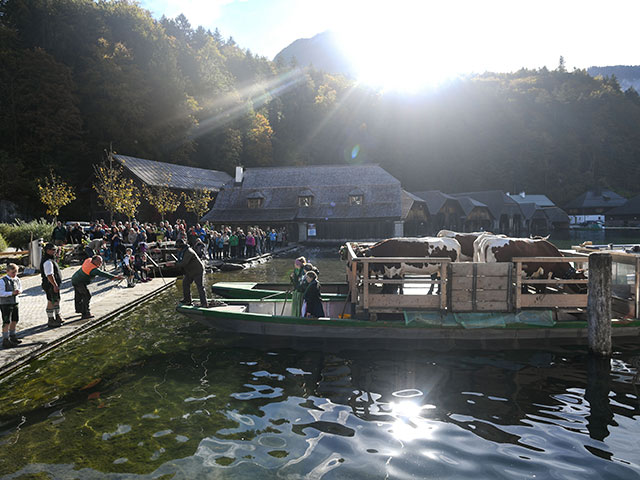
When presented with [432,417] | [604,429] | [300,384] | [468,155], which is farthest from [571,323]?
[468,155]

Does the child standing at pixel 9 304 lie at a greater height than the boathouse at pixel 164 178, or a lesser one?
lesser

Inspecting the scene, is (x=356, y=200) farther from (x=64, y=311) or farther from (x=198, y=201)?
(x=64, y=311)

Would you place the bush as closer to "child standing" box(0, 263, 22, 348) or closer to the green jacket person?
the green jacket person

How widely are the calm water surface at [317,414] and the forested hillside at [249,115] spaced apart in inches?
1923

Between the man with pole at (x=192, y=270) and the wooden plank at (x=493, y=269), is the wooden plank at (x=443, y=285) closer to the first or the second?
the wooden plank at (x=493, y=269)

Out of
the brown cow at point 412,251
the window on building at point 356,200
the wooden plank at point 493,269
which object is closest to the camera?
the wooden plank at point 493,269

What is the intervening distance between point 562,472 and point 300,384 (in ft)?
15.8

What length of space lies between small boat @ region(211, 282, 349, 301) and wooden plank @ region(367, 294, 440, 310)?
240cm

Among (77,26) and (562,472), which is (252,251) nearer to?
(562,472)

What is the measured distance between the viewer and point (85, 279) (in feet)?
39.7

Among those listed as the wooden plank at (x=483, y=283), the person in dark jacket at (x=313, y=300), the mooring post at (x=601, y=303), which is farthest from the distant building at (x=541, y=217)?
the person in dark jacket at (x=313, y=300)

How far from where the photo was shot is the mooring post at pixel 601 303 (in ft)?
32.1

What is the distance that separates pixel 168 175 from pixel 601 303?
48.1 metres

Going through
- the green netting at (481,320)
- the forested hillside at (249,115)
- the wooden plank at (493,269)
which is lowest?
the green netting at (481,320)
